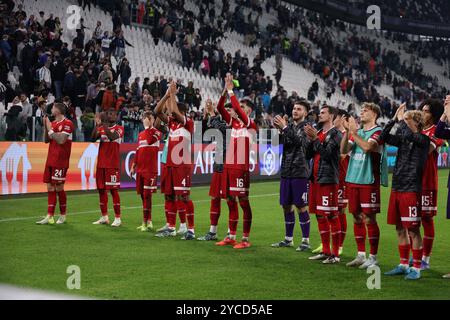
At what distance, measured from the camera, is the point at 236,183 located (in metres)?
11.3

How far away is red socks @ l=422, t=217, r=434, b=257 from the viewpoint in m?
9.11

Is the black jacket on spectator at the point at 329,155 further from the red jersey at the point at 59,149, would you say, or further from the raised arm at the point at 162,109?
the red jersey at the point at 59,149

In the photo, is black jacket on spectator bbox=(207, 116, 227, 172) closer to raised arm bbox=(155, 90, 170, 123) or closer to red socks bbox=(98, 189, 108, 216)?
raised arm bbox=(155, 90, 170, 123)

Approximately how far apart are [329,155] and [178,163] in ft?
10.1

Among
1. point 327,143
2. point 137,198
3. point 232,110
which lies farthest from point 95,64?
point 327,143

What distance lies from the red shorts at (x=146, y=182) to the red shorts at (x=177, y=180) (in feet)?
3.43

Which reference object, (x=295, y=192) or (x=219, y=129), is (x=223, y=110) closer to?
(x=219, y=129)

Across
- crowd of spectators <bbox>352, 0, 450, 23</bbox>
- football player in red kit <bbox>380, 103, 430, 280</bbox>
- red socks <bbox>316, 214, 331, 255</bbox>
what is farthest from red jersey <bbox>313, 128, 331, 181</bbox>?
crowd of spectators <bbox>352, 0, 450, 23</bbox>

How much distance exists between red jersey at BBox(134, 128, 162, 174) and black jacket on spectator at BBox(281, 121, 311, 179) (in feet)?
10.4

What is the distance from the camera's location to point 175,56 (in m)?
32.1

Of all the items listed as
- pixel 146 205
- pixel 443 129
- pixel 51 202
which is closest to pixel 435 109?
pixel 443 129

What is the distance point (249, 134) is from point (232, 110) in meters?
0.49

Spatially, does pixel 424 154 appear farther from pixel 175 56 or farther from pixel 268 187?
pixel 175 56
